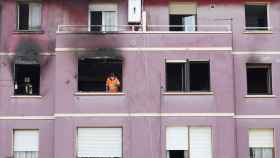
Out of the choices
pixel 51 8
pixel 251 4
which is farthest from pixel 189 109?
pixel 51 8

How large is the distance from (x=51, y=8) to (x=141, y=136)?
827 centimetres

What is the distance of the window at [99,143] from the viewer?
26.5 metres

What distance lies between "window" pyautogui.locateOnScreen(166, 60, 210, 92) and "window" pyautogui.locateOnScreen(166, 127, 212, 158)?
2041 mm

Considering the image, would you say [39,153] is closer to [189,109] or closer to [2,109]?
[2,109]

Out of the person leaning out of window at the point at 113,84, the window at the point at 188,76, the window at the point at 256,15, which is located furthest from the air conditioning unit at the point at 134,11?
the window at the point at 256,15

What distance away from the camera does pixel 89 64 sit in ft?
91.0

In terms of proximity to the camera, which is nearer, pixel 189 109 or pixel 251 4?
pixel 189 109

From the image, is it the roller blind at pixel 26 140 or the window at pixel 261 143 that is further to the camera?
the roller blind at pixel 26 140

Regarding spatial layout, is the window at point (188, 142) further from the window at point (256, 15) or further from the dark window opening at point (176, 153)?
the window at point (256, 15)

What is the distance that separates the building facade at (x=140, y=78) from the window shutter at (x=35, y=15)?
0.05 m

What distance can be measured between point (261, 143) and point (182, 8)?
7905mm

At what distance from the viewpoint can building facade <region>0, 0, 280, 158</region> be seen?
87.2 feet

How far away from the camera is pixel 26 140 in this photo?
27.6 meters

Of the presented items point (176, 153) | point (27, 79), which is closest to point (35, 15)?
point (27, 79)
